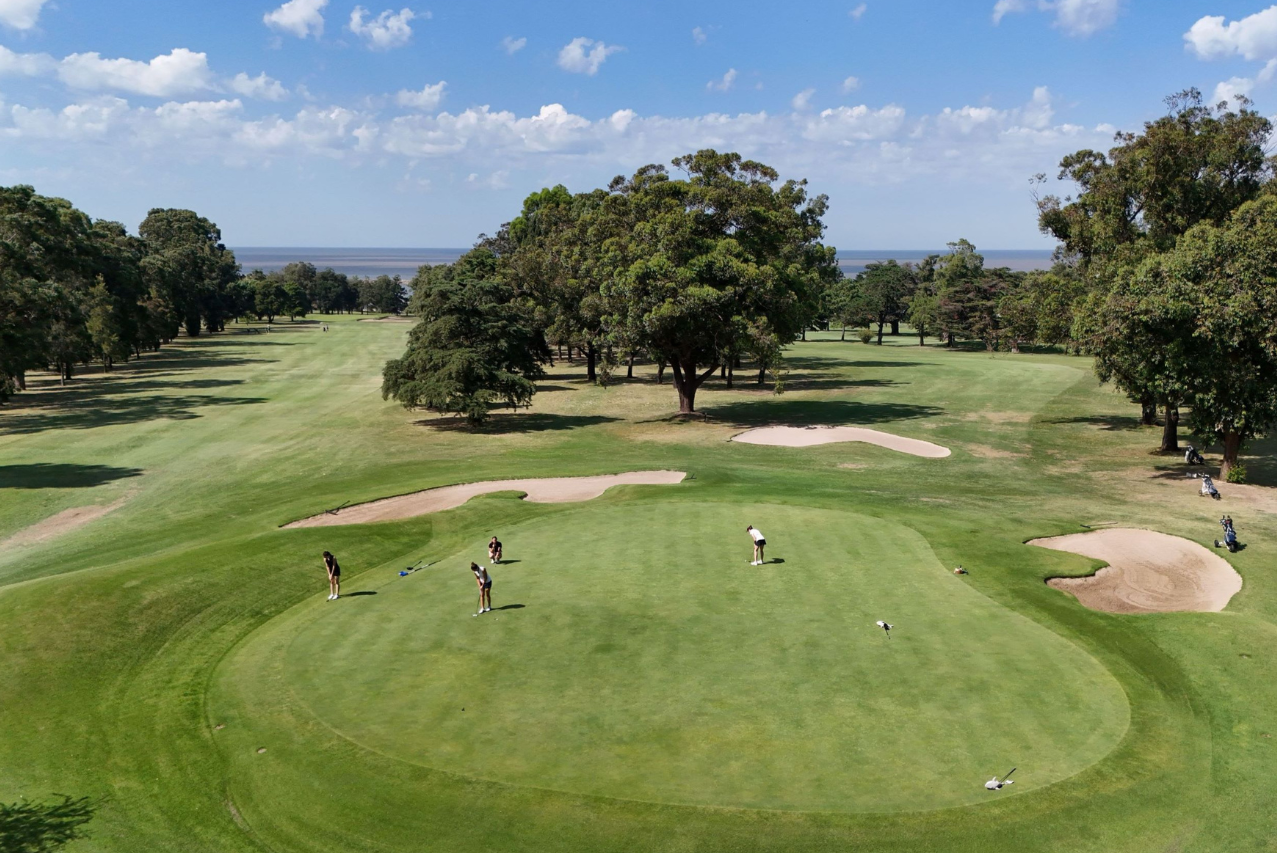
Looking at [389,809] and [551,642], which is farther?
[551,642]

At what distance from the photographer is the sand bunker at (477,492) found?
36.8 m

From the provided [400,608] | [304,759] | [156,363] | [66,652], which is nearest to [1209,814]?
[304,759]

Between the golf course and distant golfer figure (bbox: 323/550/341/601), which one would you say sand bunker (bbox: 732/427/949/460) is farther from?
distant golfer figure (bbox: 323/550/341/601)

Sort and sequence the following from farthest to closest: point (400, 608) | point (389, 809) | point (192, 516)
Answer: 1. point (192, 516)
2. point (400, 608)
3. point (389, 809)

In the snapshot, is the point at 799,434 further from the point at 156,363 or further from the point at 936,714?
the point at 156,363

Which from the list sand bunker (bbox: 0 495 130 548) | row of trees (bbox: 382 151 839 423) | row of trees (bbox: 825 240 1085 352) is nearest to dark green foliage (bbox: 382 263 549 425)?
row of trees (bbox: 382 151 839 423)

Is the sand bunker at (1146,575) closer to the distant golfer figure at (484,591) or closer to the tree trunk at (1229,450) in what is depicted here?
the tree trunk at (1229,450)

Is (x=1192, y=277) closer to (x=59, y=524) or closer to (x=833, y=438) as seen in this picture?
(x=833, y=438)

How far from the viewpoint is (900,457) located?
166 feet

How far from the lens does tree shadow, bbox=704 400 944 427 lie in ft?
210

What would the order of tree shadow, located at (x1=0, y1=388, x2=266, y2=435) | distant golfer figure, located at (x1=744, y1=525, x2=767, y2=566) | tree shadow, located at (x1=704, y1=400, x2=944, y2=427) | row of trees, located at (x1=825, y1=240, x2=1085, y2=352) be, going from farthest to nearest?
row of trees, located at (x1=825, y1=240, x2=1085, y2=352) < tree shadow, located at (x1=704, y1=400, x2=944, y2=427) < tree shadow, located at (x1=0, y1=388, x2=266, y2=435) < distant golfer figure, located at (x1=744, y1=525, x2=767, y2=566)

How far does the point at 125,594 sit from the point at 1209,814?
28.1m

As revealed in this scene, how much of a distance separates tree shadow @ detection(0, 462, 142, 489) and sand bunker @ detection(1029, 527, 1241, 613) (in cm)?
4667

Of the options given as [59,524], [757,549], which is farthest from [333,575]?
[59,524]
